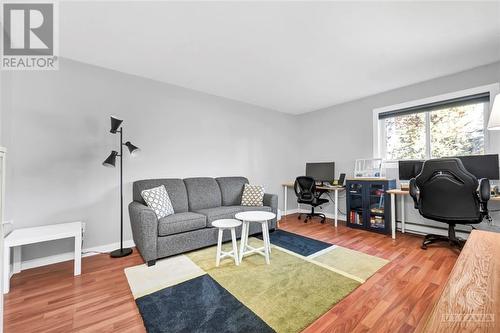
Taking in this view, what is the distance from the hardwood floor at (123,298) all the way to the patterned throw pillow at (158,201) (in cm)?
61

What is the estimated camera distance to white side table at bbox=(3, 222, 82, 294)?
6.31ft

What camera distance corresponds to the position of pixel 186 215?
273 cm

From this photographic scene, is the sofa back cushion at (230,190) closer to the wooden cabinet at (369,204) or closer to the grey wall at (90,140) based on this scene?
the grey wall at (90,140)

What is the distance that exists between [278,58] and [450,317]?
272 cm

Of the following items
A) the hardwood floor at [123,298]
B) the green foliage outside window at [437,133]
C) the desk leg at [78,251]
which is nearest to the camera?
the hardwood floor at [123,298]

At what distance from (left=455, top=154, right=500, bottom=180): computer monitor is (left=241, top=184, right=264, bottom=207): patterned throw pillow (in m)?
2.79

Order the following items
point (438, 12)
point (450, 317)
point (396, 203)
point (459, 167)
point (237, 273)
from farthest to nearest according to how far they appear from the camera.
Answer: point (396, 203)
point (459, 167)
point (237, 273)
point (438, 12)
point (450, 317)

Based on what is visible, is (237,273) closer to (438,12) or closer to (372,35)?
(372,35)

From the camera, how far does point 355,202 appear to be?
3.91 m

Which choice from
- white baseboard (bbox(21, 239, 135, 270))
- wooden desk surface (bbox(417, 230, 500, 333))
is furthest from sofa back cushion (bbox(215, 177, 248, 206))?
wooden desk surface (bbox(417, 230, 500, 333))

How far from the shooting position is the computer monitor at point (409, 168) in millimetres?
3260

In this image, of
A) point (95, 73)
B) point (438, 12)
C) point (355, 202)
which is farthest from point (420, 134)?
point (95, 73)

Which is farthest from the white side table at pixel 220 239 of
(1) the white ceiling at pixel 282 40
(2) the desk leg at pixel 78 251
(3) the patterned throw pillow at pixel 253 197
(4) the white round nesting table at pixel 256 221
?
(1) the white ceiling at pixel 282 40

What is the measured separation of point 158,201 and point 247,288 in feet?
4.95
